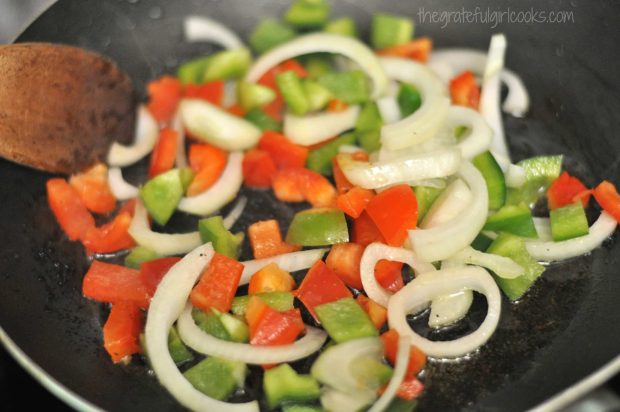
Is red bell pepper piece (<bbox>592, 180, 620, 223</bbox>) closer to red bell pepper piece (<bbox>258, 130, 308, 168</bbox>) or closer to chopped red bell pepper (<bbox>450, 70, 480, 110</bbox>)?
chopped red bell pepper (<bbox>450, 70, 480, 110</bbox>)

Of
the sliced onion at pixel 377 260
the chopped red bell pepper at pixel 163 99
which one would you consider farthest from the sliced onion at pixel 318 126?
the sliced onion at pixel 377 260

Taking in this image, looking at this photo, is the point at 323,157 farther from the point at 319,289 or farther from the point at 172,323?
the point at 172,323

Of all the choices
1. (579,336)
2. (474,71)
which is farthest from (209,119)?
(579,336)

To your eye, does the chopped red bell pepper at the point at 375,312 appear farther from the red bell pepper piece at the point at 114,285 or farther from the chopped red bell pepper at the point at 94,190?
the chopped red bell pepper at the point at 94,190

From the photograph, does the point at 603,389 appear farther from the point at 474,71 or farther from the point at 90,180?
the point at 90,180

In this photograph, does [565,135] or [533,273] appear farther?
[565,135]

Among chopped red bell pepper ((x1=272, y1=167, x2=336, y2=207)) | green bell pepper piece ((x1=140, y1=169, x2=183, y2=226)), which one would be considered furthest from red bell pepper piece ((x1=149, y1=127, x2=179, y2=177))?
chopped red bell pepper ((x1=272, y1=167, x2=336, y2=207))
